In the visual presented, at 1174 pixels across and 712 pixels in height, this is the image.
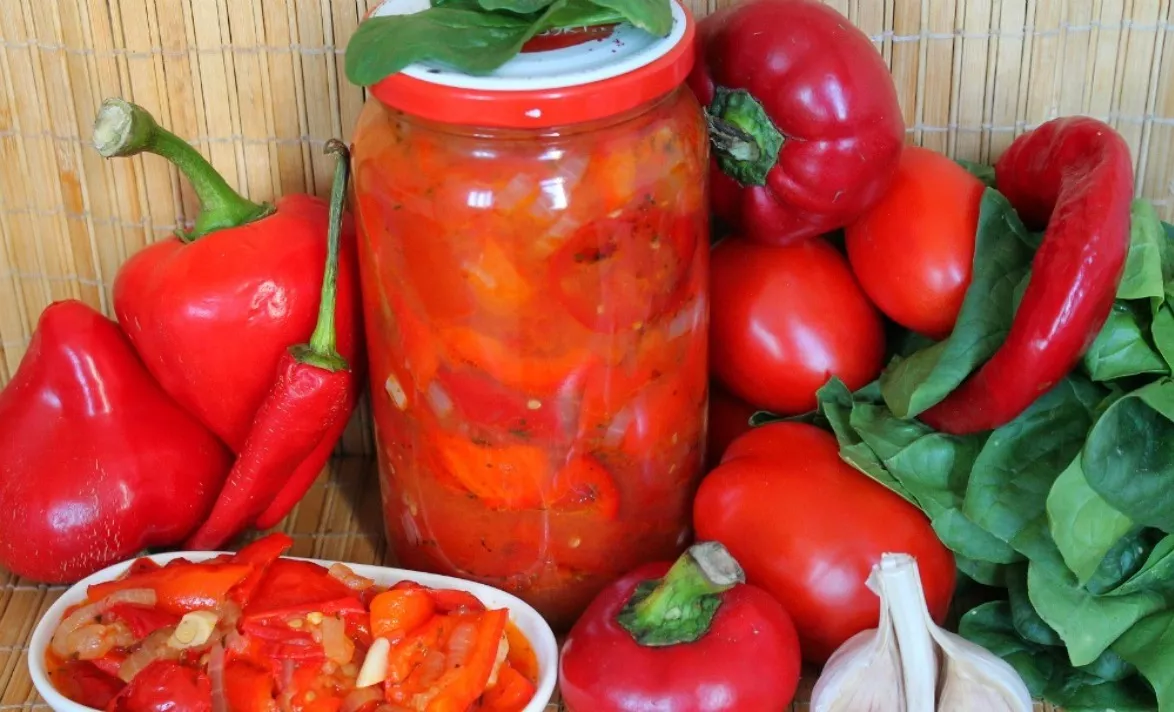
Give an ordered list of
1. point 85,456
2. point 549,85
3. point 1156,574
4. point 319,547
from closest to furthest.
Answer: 1. point 549,85
2. point 1156,574
3. point 85,456
4. point 319,547

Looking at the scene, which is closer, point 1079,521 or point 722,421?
point 1079,521

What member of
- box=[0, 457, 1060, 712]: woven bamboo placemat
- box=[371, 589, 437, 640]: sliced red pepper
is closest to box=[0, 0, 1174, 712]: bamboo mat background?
box=[0, 457, 1060, 712]: woven bamboo placemat

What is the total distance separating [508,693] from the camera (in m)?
0.93

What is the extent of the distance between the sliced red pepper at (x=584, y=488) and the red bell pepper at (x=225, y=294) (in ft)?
0.66

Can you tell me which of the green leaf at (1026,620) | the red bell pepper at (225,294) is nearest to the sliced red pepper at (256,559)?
the red bell pepper at (225,294)

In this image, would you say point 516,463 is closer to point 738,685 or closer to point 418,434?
point 418,434

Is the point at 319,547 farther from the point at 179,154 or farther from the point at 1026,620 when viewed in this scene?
the point at 1026,620

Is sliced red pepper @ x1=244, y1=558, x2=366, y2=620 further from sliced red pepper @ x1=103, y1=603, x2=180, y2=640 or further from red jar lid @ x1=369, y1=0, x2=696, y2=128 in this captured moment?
red jar lid @ x1=369, y1=0, x2=696, y2=128

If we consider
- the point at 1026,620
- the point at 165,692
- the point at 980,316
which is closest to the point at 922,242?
the point at 980,316

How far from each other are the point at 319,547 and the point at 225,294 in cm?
25

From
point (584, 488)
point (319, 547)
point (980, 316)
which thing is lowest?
point (319, 547)

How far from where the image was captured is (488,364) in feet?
3.04

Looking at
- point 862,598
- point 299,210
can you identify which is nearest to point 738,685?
point 862,598

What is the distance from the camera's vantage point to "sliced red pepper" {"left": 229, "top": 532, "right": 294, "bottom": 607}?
0.96 metres
